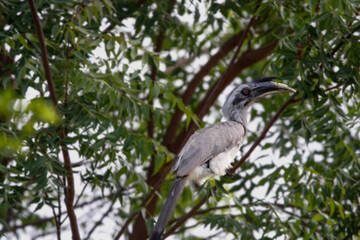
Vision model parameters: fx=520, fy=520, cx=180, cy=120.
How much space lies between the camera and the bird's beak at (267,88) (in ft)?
15.9

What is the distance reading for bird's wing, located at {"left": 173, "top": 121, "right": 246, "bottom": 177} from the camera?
417cm

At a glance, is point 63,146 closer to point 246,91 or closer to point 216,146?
point 216,146

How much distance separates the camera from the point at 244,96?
526 centimetres

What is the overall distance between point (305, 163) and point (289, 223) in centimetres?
104

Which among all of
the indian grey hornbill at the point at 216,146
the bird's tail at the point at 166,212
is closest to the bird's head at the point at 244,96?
the indian grey hornbill at the point at 216,146

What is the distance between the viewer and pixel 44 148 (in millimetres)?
3920

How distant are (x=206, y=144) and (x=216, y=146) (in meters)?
0.11

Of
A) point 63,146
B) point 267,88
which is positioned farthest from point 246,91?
point 63,146

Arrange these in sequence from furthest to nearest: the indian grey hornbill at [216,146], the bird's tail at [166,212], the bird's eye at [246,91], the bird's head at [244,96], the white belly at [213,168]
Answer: the bird's eye at [246,91]
the bird's head at [244,96]
the white belly at [213,168]
the indian grey hornbill at [216,146]
the bird's tail at [166,212]

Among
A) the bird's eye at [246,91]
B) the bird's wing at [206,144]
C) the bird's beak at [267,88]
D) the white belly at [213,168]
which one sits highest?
the bird's eye at [246,91]

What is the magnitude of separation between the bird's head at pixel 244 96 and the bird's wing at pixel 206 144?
37 centimetres

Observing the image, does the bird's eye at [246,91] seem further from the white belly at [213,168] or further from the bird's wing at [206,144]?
the white belly at [213,168]

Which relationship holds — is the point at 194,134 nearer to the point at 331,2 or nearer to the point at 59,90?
the point at 59,90

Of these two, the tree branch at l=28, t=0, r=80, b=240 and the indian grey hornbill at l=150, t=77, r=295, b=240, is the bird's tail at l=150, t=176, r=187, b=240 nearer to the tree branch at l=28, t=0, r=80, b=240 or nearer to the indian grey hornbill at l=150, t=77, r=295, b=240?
the indian grey hornbill at l=150, t=77, r=295, b=240
